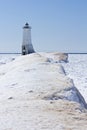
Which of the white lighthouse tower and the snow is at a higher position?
the snow

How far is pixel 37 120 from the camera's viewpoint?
375 centimetres

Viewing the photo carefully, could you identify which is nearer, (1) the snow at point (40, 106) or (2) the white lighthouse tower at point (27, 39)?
(1) the snow at point (40, 106)

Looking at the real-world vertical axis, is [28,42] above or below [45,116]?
below

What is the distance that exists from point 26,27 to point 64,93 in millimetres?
20099

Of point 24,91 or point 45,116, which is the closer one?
point 45,116

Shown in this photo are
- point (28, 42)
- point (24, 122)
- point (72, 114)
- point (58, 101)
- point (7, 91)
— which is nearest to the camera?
point (24, 122)

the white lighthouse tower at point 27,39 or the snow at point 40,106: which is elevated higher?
the snow at point 40,106

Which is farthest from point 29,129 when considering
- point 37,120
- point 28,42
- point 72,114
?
point 28,42

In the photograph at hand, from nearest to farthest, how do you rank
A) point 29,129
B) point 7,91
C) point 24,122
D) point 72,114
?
point 29,129 < point 24,122 < point 72,114 < point 7,91

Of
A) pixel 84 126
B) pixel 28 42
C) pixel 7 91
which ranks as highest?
pixel 84 126

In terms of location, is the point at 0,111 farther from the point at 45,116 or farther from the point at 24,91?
the point at 24,91

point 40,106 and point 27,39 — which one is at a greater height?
point 40,106

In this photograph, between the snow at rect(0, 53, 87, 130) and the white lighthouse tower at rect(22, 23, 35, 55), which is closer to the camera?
the snow at rect(0, 53, 87, 130)

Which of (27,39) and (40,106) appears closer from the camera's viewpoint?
(40,106)
